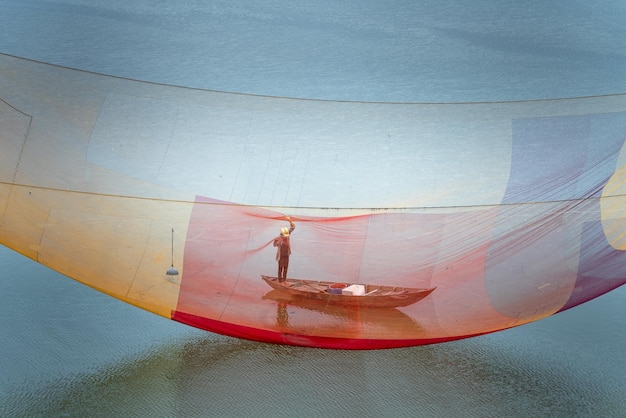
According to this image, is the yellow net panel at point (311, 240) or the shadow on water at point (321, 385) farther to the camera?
the yellow net panel at point (311, 240)

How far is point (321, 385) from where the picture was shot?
12.1ft

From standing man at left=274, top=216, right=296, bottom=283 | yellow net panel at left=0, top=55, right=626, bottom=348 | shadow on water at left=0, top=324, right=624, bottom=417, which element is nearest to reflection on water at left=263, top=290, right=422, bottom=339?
yellow net panel at left=0, top=55, right=626, bottom=348

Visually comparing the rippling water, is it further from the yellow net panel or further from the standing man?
the standing man

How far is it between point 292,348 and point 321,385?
0.36 metres

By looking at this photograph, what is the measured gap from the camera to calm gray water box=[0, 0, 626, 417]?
357 centimetres

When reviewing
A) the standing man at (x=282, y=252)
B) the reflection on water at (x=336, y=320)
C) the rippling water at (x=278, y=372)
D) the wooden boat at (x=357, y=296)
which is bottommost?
the rippling water at (x=278, y=372)

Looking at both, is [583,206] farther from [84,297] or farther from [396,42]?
[396,42]

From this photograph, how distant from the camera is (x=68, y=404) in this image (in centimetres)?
348

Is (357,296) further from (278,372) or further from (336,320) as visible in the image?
(278,372)

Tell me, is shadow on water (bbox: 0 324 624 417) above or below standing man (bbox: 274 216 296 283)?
below

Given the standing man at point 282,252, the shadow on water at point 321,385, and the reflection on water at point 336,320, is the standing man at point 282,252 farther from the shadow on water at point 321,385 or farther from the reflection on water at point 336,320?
the shadow on water at point 321,385

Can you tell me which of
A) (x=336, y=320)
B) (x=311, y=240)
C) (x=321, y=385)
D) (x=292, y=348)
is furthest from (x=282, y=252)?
(x=321, y=385)

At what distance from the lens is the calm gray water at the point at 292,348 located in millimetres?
3574

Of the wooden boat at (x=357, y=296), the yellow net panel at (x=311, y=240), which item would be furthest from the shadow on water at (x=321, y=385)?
the wooden boat at (x=357, y=296)
